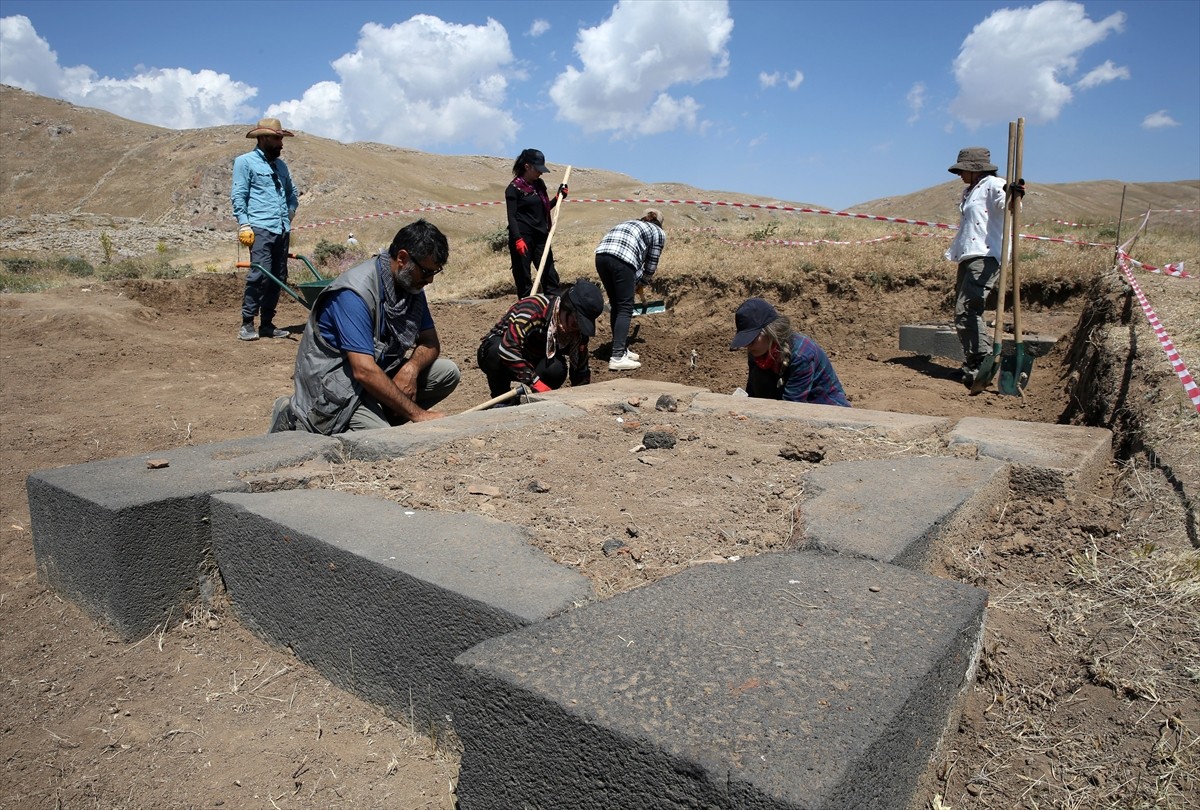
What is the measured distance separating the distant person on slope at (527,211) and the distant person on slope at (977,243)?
338 cm

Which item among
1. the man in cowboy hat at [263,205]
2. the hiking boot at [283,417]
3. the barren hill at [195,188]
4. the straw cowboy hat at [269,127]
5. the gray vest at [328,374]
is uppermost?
the barren hill at [195,188]

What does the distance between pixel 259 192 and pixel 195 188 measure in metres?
24.7

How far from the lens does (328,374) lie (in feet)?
12.3

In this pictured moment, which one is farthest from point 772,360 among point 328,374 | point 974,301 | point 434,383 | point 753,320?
point 974,301

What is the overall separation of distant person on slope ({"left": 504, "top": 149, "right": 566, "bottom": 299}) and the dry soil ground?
3983mm

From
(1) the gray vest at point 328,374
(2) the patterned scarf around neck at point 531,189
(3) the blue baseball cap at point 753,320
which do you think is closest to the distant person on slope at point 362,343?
(1) the gray vest at point 328,374

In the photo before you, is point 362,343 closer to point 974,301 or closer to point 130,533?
point 130,533

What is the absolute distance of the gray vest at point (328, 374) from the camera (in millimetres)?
3742

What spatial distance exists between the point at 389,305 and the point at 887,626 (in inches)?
113

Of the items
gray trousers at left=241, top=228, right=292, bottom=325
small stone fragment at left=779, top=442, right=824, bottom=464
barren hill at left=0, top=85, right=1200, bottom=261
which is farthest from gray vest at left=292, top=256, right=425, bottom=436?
barren hill at left=0, top=85, right=1200, bottom=261

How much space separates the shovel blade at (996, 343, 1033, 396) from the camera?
615 cm

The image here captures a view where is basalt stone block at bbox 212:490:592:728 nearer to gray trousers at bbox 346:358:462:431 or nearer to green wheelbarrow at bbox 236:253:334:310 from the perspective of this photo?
gray trousers at bbox 346:358:462:431

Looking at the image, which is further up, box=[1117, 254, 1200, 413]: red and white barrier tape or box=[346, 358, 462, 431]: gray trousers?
box=[1117, 254, 1200, 413]: red and white barrier tape

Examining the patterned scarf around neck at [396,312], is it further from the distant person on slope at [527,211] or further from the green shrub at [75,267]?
the green shrub at [75,267]
